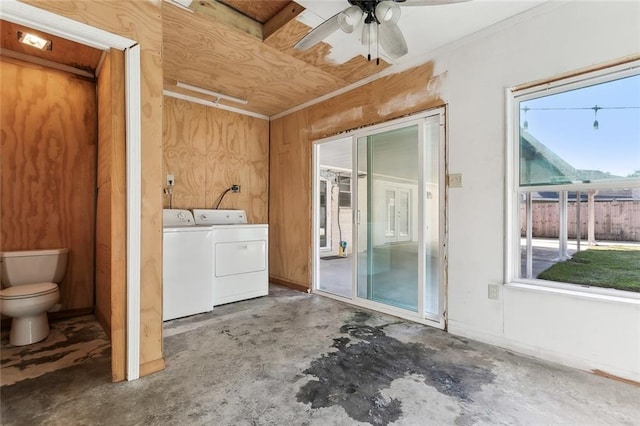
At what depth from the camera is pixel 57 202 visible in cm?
291

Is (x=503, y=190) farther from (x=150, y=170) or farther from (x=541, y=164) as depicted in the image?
(x=150, y=170)

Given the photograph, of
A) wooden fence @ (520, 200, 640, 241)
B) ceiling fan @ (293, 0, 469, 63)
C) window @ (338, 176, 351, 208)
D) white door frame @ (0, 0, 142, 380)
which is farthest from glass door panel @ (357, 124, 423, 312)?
window @ (338, 176, 351, 208)

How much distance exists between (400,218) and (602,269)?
1617 millimetres

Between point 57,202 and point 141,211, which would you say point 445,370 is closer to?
point 141,211

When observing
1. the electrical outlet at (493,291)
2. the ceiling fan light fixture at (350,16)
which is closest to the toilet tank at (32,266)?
the ceiling fan light fixture at (350,16)

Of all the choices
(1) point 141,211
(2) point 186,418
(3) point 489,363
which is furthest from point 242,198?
(3) point 489,363

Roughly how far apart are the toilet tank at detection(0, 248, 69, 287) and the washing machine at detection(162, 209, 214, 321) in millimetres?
944

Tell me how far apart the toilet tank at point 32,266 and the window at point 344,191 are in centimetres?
605

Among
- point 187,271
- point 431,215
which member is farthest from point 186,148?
point 431,215

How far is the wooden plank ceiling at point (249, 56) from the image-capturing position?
228cm

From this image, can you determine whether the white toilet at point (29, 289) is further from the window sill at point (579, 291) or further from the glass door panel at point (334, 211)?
the glass door panel at point (334, 211)

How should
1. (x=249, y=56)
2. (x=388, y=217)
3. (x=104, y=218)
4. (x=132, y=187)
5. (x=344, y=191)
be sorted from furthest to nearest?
1. (x=344, y=191)
2. (x=388, y=217)
3. (x=249, y=56)
4. (x=104, y=218)
5. (x=132, y=187)

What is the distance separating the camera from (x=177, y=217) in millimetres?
3500

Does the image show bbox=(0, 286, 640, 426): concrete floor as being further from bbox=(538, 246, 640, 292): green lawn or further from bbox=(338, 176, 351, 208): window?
bbox=(338, 176, 351, 208): window
